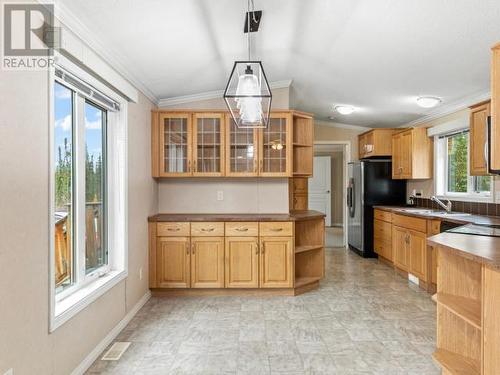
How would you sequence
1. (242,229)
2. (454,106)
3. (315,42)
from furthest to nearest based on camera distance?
(454,106) → (242,229) → (315,42)

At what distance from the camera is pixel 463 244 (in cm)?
182

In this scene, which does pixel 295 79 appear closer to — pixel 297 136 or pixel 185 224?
pixel 297 136

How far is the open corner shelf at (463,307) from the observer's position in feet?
5.37

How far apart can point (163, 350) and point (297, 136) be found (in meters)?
2.85

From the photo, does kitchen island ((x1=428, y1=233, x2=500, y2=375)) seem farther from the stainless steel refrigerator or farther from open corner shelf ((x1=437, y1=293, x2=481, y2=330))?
the stainless steel refrigerator

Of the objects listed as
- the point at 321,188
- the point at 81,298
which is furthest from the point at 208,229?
the point at 321,188

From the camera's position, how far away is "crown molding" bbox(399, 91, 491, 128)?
12.7 feet

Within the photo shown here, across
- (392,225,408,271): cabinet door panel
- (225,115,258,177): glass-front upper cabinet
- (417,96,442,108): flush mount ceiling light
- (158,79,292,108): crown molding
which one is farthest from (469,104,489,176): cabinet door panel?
(225,115,258,177): glass-front upper cabinet

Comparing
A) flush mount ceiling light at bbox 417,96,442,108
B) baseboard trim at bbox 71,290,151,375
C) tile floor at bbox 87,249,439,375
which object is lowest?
tile floor at bbox 87,249,439,375

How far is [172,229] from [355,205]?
11.6ft

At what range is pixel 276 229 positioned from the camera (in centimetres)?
377

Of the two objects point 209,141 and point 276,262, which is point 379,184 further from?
point 209,141

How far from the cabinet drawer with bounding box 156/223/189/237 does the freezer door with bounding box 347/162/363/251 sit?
3304 millimetres

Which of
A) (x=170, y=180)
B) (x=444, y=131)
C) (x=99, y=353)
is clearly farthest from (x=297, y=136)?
(x=99, y=353)
